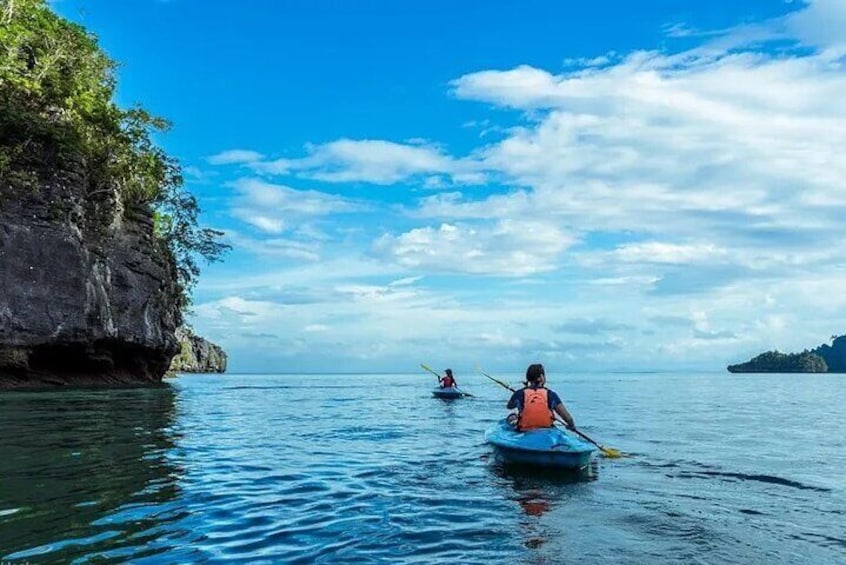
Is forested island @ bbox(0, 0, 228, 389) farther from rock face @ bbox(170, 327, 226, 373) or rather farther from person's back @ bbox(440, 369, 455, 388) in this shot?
rock face @ bbox(170, 327, 226, 373)

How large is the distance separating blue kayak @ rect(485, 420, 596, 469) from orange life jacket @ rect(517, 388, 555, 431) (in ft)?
1.50

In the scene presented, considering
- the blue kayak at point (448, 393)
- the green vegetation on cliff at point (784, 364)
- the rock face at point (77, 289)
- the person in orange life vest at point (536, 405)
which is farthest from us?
the green vegetation on cliff at point (784, 364)

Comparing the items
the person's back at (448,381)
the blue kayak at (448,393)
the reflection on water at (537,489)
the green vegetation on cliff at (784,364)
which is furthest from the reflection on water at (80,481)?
the green vegetation on cliff at (784,364)

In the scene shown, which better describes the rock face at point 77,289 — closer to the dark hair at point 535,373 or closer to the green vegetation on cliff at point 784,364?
the dark hair at point 535,373

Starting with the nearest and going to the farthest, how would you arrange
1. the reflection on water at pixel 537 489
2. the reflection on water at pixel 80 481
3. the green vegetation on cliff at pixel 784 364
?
the reflection on water at pixel 80 481 < the reflection on water at pixel 537 489 < the green vegetation on cliff at pixel 784 364

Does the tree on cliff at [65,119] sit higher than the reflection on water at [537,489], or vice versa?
the tree on cliff at [65,119]

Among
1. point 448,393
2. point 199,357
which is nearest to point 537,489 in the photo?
point 448,393

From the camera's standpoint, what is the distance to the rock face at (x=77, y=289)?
97.1 feet

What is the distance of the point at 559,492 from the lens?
10.6m

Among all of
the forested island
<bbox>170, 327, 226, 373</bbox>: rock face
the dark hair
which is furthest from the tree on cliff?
<bbox>170, 327, 226, 373</bbox>: rock face

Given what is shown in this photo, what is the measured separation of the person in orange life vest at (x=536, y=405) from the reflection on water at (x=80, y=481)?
659cm

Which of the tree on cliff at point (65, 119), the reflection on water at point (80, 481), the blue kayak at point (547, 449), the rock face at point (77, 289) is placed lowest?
the reflection on water at point (80, 481)

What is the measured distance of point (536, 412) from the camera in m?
13.0

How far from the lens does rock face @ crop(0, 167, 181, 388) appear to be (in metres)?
29.6
